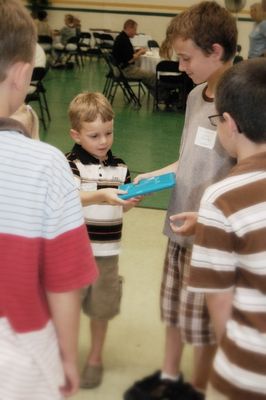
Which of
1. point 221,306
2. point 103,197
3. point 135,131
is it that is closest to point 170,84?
point 135,131

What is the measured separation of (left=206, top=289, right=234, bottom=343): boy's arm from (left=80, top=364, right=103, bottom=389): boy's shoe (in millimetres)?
1013

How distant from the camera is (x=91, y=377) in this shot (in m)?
2.14

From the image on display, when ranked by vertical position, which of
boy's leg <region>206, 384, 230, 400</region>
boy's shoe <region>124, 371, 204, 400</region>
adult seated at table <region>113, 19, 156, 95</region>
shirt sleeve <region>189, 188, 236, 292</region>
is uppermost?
shirt sleeve <region>189, 188, 236, 292</region>

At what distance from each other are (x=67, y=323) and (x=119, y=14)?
633 inches


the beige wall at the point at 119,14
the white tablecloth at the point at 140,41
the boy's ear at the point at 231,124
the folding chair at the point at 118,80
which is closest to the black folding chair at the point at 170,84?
the folding chair at the point at 118,80

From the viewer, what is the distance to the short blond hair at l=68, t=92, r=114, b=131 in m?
1.96

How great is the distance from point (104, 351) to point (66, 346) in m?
1.30

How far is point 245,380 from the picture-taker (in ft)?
3.92

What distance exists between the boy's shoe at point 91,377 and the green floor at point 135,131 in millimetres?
2098

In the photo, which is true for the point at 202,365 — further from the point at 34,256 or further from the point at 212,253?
the point at 34,256

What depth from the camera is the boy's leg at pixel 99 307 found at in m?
2.01

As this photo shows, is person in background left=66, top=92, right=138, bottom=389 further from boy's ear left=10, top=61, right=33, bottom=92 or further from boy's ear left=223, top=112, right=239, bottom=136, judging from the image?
boy's ear left=10, top=61, right=33, bottom=92

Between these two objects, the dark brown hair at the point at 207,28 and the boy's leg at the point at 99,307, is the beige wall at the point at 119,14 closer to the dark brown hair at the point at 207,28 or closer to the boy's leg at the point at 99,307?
the dark brown hair at the point at 207,28

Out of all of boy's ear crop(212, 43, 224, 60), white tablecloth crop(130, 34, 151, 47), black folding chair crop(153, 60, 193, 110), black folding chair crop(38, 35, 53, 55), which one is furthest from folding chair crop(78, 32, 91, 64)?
boy's ear crop(212, 43, 224, 60)
